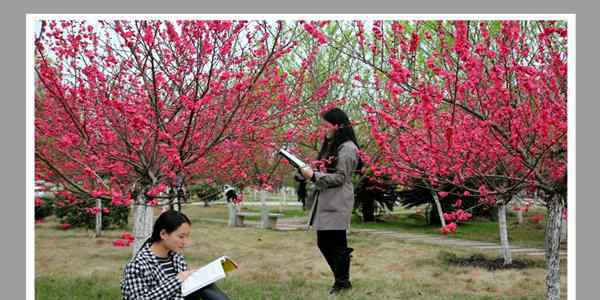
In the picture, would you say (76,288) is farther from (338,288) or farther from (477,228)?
(477,228)

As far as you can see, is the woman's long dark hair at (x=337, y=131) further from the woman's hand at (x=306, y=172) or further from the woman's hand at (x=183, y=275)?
the woman's hand at (x=183, y=275)

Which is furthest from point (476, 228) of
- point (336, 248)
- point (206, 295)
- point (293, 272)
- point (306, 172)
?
point (206, 295)

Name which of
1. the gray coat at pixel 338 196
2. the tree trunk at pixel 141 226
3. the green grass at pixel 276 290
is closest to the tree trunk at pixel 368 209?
the green grass at pixel 276 290

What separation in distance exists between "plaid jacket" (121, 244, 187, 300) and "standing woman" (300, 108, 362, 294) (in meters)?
1.51

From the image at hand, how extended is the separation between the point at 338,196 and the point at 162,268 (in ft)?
5.42

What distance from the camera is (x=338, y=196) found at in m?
4.04

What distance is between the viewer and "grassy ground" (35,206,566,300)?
4426 millimetres

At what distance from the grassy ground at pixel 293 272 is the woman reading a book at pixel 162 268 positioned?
151cm

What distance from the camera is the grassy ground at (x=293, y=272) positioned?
443 centimetres

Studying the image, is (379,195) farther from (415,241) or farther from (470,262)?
(470,262)

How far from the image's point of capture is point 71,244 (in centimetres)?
775

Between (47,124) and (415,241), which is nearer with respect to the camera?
(47,124)
